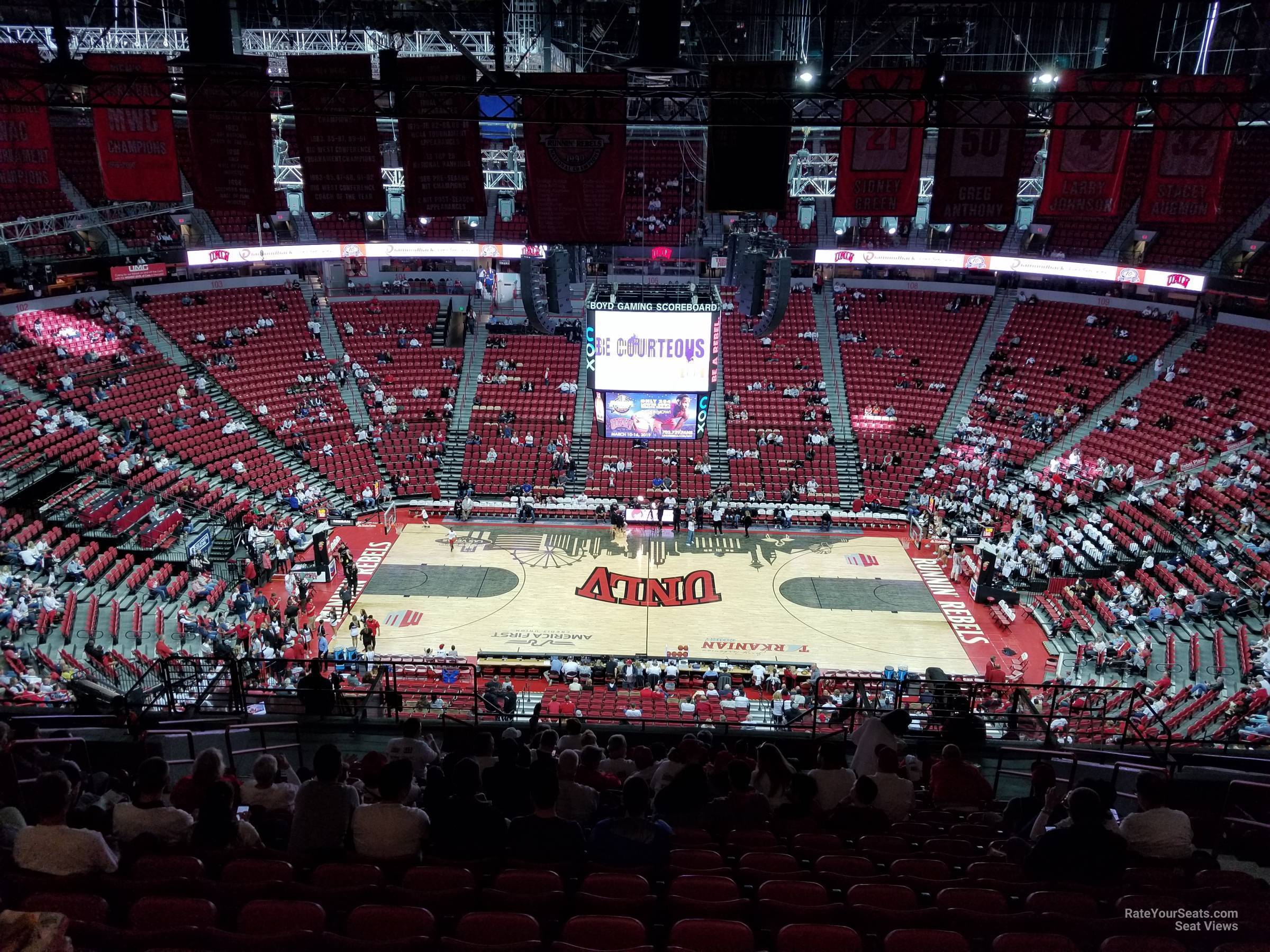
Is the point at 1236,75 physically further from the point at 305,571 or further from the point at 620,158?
the point at 305,571

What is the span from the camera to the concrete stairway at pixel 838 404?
29.7m

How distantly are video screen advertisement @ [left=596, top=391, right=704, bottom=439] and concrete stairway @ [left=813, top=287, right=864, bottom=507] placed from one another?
7336 mm

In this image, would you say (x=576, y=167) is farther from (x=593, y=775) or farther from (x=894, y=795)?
(x=894, y=795)

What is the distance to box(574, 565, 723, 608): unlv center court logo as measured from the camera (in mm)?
22422

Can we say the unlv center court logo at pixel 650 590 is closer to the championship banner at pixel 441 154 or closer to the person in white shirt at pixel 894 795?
the championship banner at pixel 441 154

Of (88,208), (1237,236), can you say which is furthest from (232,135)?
(1237,236)

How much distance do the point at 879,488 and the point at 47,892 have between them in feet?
89.7

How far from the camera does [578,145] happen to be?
1295 cm

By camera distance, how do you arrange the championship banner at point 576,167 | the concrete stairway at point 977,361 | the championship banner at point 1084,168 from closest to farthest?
the championship banner at point 1084,168, the championship banner at point 576,167, the concrete stairway at point 977,361

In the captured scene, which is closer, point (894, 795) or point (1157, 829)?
point (1157, 829)

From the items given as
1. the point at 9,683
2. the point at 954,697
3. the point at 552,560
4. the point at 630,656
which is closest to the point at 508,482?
the point at 552,560

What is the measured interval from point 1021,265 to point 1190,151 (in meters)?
20.2

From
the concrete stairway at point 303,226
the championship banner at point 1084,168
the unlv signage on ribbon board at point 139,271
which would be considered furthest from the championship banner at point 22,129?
the concrete stairway at point 303,226

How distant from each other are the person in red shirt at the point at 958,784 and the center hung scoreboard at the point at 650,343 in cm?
1692
